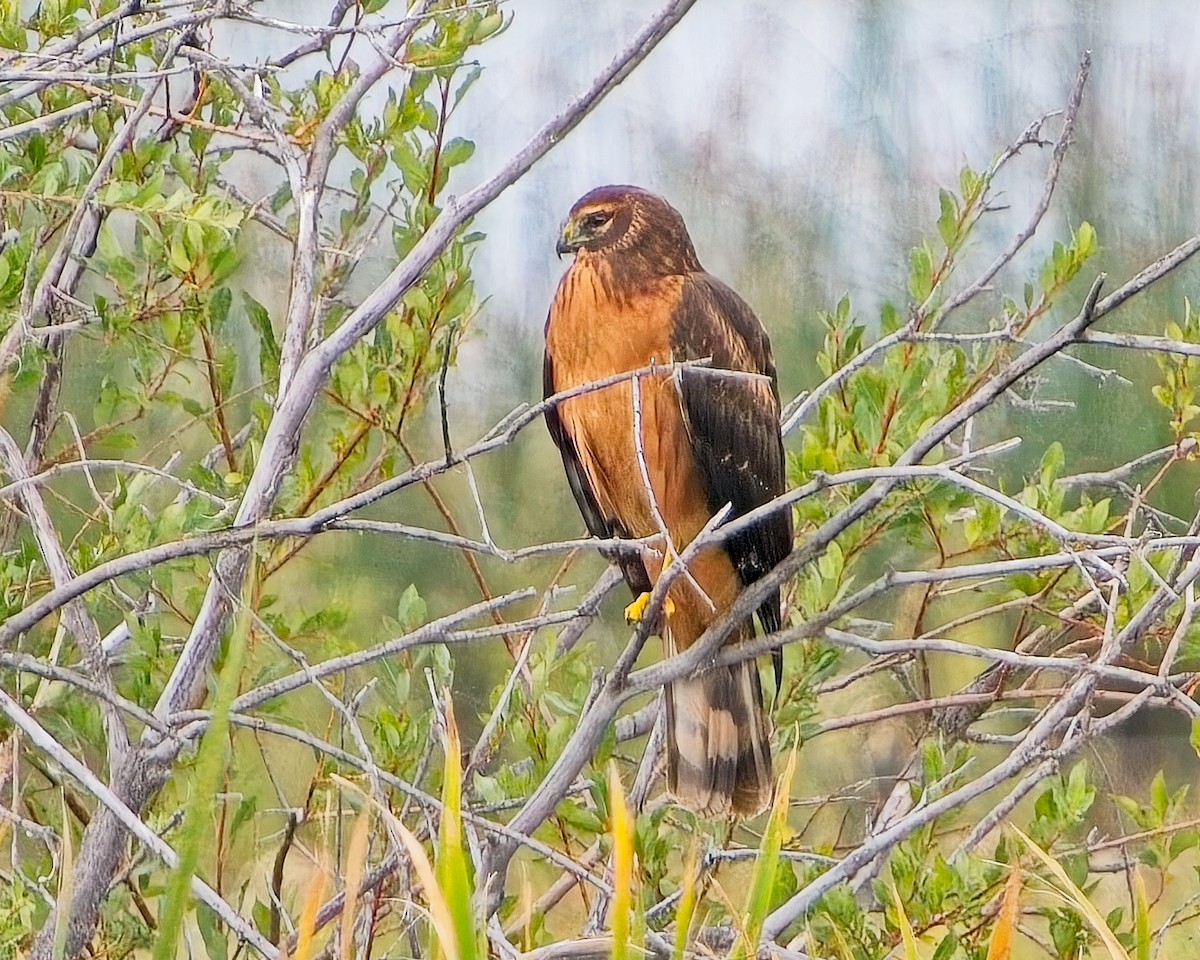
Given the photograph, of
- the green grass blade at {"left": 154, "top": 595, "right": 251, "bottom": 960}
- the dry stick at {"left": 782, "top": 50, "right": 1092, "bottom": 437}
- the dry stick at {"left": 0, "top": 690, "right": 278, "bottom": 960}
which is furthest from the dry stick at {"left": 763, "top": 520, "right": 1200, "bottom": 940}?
the green grass blade at {"left": 154, "top": 595, "right": 251, "bottom": 960}

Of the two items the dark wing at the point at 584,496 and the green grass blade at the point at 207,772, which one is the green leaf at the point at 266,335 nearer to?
the dark wing at the point at 584,496

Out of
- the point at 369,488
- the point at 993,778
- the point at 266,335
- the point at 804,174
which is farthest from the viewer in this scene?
the point at 804,174

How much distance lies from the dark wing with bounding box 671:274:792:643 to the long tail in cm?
10

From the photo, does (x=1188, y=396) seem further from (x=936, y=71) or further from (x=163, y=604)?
(x=163, y=604)

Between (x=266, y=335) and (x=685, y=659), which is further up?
(x=266, y=335)

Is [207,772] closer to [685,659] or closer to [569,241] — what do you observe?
[685,659]

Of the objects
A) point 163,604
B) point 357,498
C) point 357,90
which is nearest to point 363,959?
point 357,498

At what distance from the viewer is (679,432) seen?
152 centimetres

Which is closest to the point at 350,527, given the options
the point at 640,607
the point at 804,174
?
the point at 640,607

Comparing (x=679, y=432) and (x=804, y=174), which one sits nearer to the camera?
(x=679, y=432)

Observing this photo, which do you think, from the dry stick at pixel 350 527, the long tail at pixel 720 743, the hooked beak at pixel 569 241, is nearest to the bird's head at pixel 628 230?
the hooked beak at pixel 569 241

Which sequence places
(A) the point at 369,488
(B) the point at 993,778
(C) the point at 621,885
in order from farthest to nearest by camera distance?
1. (A) the point at 369,488
2. (B) the point at 993,778
3. (C) the point at 621,885

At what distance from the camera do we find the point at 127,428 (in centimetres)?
165

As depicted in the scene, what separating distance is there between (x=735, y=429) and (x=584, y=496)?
0.75ft
